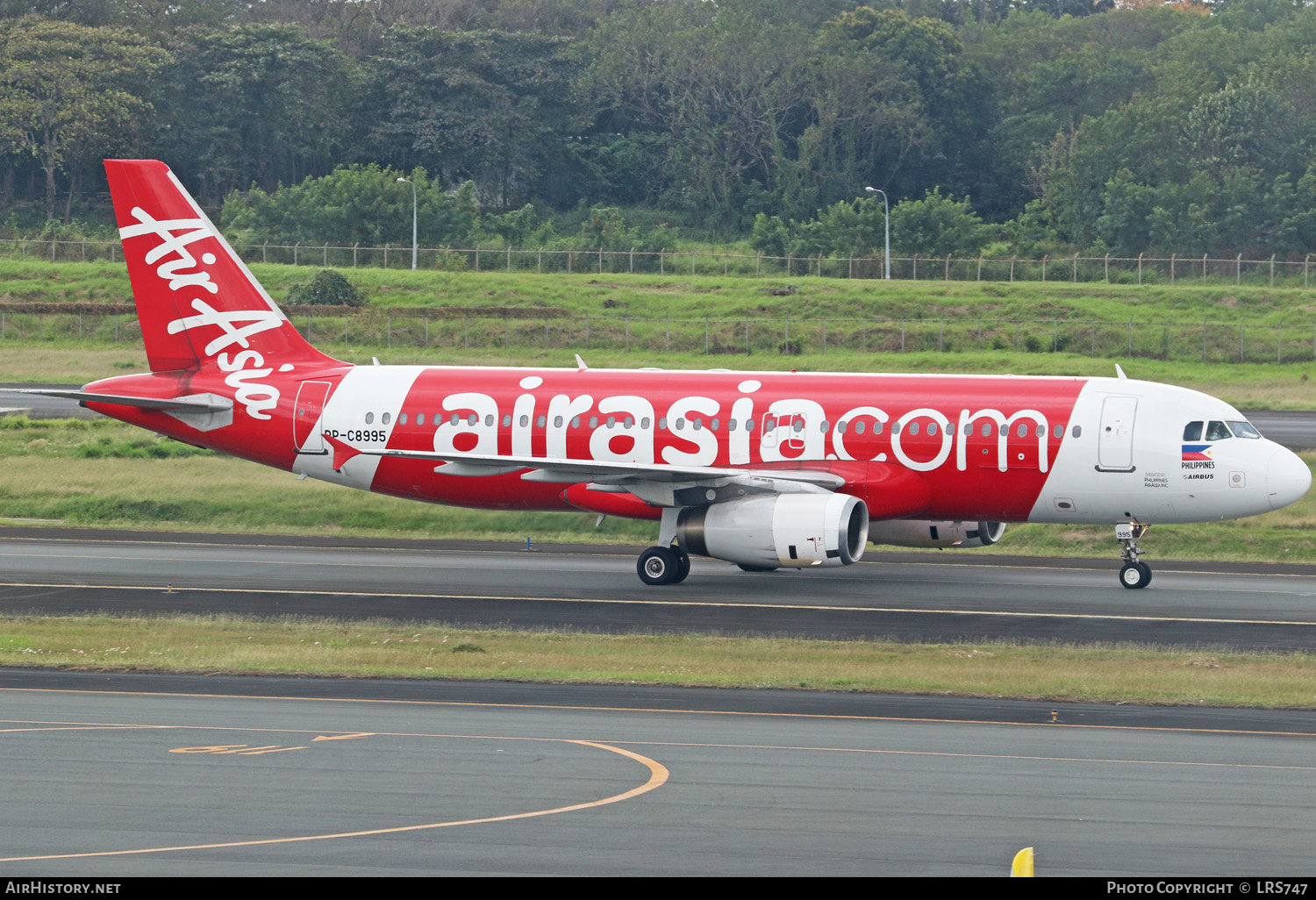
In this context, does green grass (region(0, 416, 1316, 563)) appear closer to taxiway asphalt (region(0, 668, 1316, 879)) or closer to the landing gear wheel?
the landing gear wheel

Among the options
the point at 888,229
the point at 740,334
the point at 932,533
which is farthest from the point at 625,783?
the point at 888,229

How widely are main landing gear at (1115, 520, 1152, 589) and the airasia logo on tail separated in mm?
20940

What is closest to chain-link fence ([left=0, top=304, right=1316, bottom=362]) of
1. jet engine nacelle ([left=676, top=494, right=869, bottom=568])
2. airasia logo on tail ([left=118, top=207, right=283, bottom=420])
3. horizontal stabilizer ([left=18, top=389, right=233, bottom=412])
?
airasia logo on tail ([left=118, top=207, right=283, bottom=420])

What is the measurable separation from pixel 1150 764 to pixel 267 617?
18857 millimetres

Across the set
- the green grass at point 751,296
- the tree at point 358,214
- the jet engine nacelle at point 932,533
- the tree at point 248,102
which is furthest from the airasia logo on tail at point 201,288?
the tree at point 248,102

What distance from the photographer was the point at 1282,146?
114m

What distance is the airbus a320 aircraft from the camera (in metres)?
34.7

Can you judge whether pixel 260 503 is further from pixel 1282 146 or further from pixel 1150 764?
pixel 1282 146

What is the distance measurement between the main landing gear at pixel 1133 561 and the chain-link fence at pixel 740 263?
69.5 metres

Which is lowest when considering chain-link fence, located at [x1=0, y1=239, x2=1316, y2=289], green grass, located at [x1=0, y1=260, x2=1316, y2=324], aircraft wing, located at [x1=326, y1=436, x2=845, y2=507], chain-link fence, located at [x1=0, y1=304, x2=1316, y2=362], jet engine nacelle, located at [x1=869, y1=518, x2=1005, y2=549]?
Result: jet engine nacelle, located at [x1=869, y1=518, x2=1005, y2=549]

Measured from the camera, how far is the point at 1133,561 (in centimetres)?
→ 3575

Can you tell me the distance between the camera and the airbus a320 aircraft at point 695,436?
34.7m

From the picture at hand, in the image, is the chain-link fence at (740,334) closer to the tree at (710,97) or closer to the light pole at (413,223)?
the light pole at (413,223)
